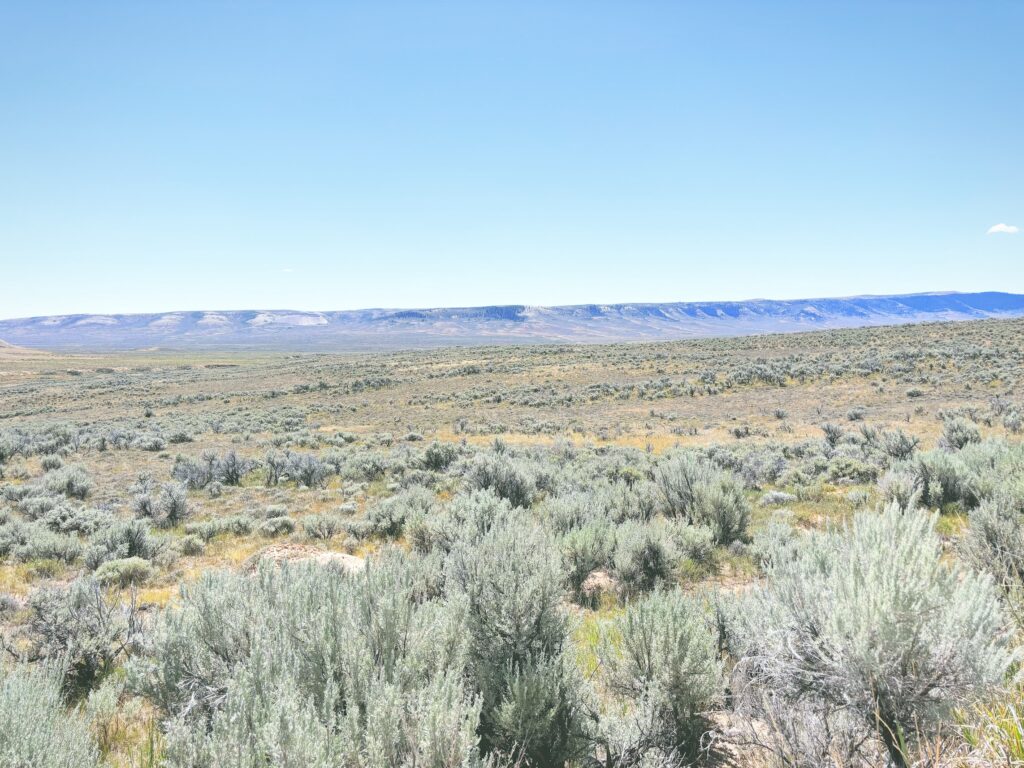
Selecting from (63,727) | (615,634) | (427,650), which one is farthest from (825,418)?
(63,727)

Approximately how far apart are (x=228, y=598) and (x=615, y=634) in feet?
9.72

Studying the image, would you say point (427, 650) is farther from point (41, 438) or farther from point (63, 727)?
point (41, 438)

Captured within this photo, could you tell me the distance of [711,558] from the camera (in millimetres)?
6902

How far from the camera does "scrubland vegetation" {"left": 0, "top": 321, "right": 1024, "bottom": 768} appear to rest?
2.41 meters

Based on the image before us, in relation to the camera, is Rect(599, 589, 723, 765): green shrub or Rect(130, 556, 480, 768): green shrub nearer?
Rect(130, 556, 480, 768): green shrub

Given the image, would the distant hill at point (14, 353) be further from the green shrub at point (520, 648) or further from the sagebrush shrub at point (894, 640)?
the sagebrush shrub at point (894, 640)

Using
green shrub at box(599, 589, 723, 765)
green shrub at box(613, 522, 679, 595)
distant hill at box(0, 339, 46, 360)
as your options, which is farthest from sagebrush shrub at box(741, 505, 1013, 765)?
distant hill at box(0, 339, 46, 360)

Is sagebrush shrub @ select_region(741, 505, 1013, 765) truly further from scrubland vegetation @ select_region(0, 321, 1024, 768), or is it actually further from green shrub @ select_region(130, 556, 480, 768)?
green shrub @ select_region(130, 556, 480, 768)

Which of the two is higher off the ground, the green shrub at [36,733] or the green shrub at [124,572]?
the green shrub at [36,733]

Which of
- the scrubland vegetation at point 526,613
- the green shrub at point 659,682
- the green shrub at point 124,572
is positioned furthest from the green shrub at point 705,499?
the green shrub at point 124,572

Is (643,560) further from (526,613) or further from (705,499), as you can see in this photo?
(526,613)

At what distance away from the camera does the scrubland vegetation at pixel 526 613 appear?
7.90 feet

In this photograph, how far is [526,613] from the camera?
11.4 ft

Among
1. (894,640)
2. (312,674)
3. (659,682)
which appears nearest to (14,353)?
(312,674)
